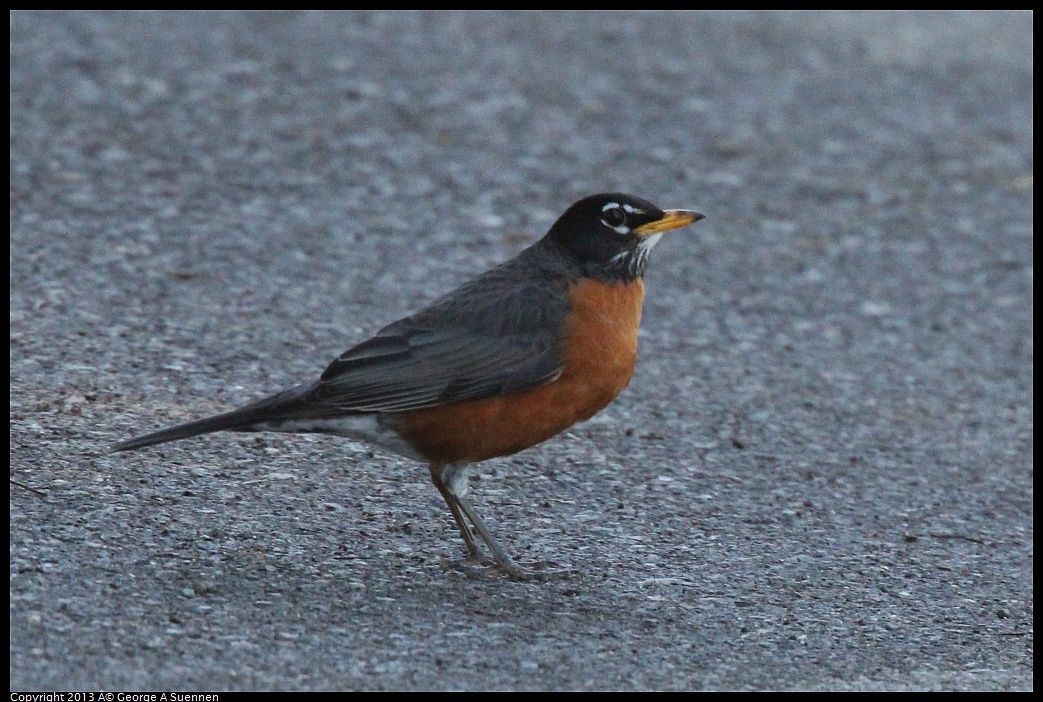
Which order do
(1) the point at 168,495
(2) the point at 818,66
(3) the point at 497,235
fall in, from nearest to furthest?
1. (1) the point at 168,495
2. (3) the point at 497,235
3. (2) the point at 818,66

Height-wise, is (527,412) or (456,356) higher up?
(456,356)

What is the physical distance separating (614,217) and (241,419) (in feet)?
5.78

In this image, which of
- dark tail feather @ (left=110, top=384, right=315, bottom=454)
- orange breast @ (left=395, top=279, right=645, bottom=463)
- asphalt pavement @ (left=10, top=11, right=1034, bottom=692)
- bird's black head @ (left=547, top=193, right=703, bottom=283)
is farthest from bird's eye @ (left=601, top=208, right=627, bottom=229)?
dark tail feather @ (left=110, top=384, right=315, bottom=454)

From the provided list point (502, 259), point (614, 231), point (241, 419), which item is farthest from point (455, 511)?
point (502, 259)

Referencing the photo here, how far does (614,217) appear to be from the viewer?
620 centimetres

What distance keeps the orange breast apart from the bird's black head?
1.66 feet

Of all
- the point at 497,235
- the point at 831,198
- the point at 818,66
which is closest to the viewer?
the point at 497,235

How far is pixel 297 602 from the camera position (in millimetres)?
5070

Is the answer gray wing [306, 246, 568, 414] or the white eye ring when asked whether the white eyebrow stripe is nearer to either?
the white eye ring

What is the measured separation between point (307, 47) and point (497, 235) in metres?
3.07

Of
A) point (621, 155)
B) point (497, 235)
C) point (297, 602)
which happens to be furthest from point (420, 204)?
point (297, 602)

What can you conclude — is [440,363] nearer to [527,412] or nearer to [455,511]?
[527,412]

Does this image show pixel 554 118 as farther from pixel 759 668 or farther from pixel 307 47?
pixel 759 668

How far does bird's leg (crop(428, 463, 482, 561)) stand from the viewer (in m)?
5.79
